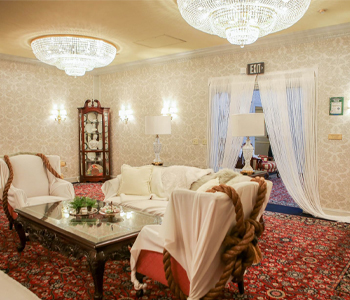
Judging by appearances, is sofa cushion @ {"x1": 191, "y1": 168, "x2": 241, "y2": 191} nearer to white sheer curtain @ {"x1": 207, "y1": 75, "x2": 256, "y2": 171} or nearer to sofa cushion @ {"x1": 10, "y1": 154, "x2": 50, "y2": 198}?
white sheer curtain @ {"x1": 207, "y1": 75, "x2": 256, "y2": 171}

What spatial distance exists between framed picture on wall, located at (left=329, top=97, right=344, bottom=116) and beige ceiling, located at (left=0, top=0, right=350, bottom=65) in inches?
43.0

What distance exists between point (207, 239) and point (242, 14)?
2186 mm

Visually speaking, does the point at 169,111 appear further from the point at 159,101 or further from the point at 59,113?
the point at 59,113

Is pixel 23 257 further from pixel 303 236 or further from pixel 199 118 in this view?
pixel 199 118

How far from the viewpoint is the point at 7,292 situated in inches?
43.3

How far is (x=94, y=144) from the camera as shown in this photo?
786cm

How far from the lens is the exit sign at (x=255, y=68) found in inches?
215

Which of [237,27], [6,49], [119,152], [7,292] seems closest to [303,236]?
[237,27]

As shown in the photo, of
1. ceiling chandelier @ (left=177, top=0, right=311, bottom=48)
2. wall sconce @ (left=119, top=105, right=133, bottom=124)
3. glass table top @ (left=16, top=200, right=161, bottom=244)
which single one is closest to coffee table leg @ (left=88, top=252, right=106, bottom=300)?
glass table top @ (left=16, top=200, right=161, bottom=244)

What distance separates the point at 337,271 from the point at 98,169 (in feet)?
19.7

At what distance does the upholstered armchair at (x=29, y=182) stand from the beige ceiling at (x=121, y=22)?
1899mm

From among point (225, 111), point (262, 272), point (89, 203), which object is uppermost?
point (225, 111)

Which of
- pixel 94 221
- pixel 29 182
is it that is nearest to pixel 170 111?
pixel 29 182

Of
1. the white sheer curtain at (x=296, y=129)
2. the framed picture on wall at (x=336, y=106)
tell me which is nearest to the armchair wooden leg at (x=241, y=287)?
the white sheer curtain at (x=296, y=129)
